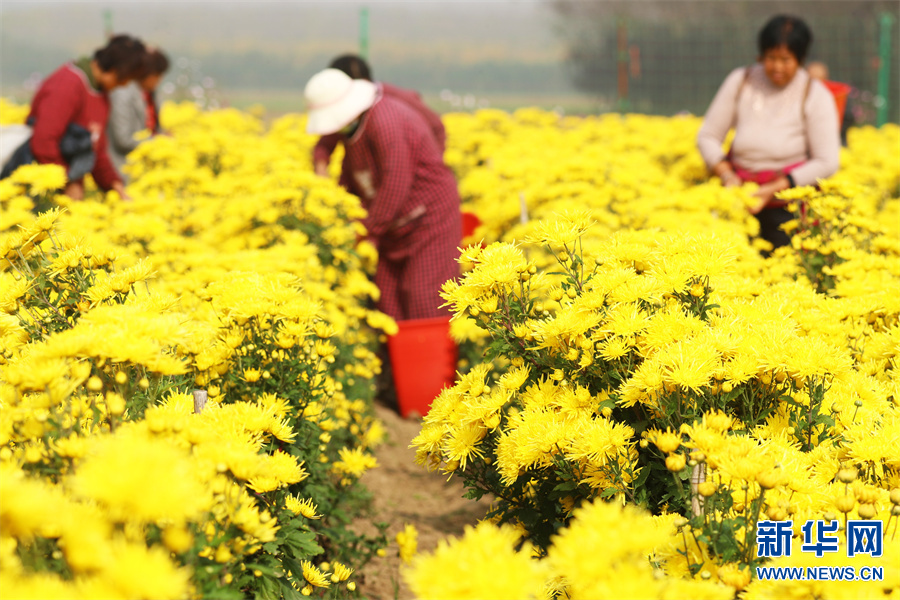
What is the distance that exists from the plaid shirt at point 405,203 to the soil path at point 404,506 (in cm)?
90

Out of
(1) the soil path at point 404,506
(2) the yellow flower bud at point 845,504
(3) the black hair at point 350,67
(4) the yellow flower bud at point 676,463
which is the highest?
(3) the black hair at point 350,67

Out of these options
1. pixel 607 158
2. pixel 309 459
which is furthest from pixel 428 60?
A: pixel 309 459

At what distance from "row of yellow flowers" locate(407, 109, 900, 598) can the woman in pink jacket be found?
1.97 m

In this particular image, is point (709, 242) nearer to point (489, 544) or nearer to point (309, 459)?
point (489, 544)

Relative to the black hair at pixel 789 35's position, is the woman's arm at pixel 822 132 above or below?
below

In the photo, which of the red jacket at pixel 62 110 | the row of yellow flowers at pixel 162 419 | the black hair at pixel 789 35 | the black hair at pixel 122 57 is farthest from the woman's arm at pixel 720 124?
the red jacket at pixel 62 110

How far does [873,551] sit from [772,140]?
3672 millimetres

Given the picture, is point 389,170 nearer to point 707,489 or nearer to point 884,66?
point 707,489

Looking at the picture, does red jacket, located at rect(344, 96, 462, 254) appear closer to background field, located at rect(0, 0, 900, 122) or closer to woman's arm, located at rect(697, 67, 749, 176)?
woman's arm, located at rect(697, 67, 749, 176)

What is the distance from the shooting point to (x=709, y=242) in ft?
6.35

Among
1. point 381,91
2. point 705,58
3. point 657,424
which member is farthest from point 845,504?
point 705,58

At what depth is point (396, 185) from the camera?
4.46 m

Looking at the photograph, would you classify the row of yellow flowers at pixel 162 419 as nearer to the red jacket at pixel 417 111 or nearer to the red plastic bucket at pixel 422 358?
the red plastic bucket at pixel 422 358

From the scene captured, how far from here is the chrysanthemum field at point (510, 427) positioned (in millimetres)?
1095
